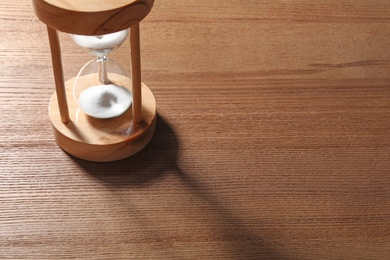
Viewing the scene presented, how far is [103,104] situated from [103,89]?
0.02m

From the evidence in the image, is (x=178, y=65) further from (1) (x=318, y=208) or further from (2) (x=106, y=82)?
(1) (x=318, y=208)

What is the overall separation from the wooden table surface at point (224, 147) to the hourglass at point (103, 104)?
2cm

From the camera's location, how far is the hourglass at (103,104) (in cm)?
70

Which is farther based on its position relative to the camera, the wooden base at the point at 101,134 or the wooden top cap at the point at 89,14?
the wooden base at the point at 101,134

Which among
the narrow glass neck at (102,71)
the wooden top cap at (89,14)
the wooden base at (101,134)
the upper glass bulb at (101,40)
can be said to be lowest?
the wooden base at (101,134)

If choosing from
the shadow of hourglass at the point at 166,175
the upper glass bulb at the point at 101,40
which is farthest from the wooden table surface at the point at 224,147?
the upper glass bulb at the point at 101,40

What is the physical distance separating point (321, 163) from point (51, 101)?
1.00ft

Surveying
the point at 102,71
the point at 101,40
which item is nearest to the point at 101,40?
the point at 101,40

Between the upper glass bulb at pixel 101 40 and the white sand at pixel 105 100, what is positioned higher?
the upper glass bulb at pixel 101 40

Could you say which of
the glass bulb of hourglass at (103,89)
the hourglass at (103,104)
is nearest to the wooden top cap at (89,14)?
the hourglass at (103,104)

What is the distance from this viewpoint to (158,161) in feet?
2.58

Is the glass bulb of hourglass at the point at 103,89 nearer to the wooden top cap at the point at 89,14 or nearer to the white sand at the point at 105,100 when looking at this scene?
the white sand at the point at 105,100

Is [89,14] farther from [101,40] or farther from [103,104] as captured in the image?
[103,104]

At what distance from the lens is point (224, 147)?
798 mm
